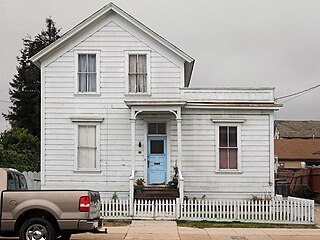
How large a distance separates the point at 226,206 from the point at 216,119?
4.41 metres

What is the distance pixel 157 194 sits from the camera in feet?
79.0

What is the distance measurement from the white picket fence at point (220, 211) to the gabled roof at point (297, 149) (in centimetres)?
3594

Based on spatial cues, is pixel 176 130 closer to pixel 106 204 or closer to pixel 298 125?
pixel 106 204

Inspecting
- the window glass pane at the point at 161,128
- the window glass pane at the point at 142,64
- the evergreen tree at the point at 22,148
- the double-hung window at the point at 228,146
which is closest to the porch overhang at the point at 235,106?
the double-hung window at the point at 228,146

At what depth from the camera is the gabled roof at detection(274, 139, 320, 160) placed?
5869cm

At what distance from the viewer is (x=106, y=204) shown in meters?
22.4

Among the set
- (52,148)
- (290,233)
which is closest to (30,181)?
(52,148)

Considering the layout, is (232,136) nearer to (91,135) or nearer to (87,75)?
(91,135)

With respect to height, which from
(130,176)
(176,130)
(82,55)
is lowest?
(130,176)

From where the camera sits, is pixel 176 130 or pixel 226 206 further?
pixel 176 130

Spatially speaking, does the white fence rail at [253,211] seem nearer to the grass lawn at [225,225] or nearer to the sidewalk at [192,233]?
the grass lawn at [225,225]

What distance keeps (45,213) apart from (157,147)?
37.9ft

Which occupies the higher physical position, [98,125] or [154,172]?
[98,125]

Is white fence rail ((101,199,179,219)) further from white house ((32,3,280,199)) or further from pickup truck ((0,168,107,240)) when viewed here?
pickup truck ((0,168,107,240))
